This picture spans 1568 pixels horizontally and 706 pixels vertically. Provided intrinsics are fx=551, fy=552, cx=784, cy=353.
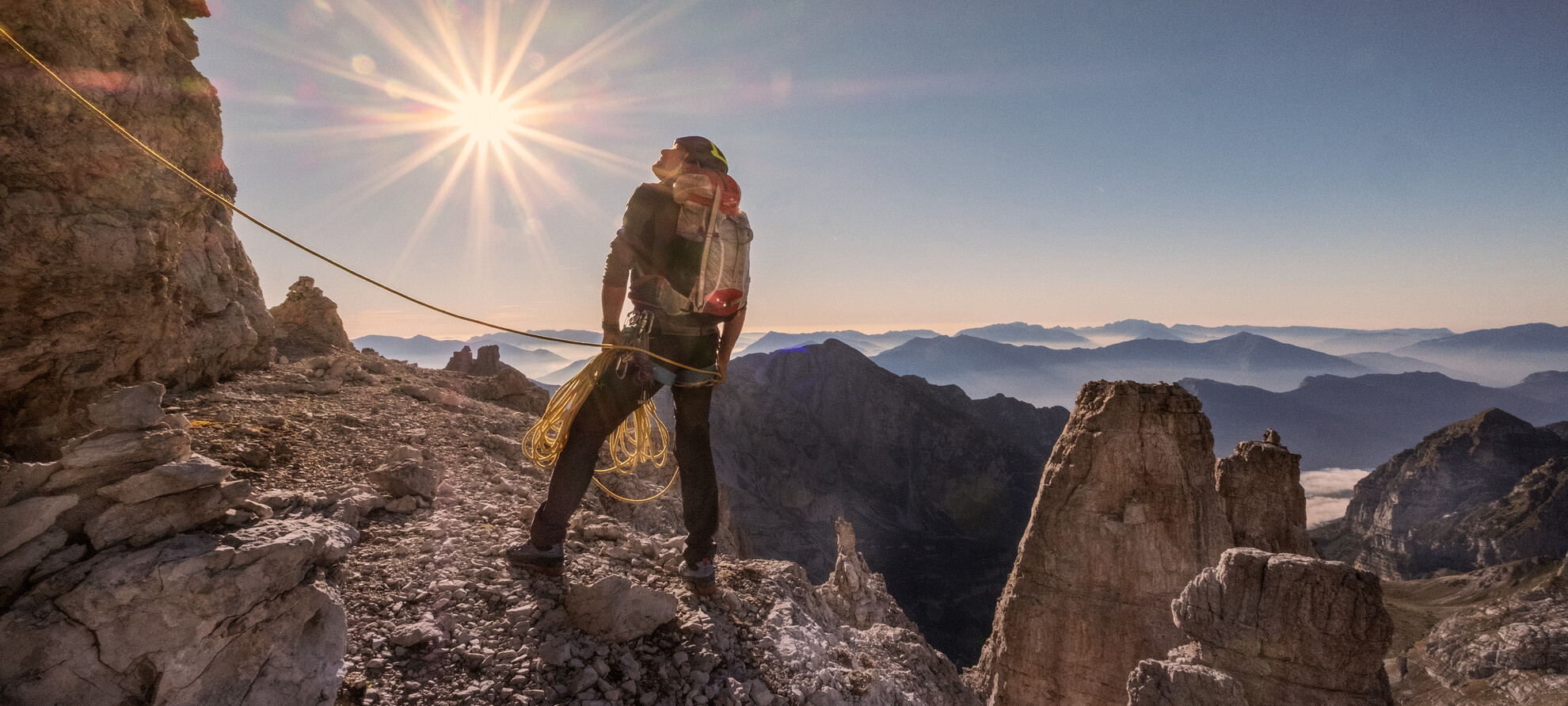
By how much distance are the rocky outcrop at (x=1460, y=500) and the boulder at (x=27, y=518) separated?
86348 mm

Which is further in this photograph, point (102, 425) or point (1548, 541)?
point (1548, 541)

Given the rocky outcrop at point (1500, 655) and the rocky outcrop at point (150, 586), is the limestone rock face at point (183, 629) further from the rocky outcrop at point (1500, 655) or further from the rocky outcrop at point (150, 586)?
the rocky outcrop at point (1500, 655)

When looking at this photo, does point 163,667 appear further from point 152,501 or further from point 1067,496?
point 1067,496

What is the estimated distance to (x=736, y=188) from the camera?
3.39m

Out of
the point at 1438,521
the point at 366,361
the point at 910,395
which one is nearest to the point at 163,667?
the point at 366,361

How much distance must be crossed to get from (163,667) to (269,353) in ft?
24.2

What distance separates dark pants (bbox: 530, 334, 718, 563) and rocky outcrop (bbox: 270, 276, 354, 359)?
11150 mm

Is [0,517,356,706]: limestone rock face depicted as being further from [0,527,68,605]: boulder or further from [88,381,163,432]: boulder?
[88,381,163,432]: boulder

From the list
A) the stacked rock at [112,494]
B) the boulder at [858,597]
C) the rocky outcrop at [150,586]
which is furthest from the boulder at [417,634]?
the boulder at [858,597]

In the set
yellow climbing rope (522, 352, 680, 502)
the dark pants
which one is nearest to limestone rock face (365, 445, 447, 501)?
yellow climbing rope (522, 352, 680, 502)

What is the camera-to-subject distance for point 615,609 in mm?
2814

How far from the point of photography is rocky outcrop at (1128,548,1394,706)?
4781 millimetres

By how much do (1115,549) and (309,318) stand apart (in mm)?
17509

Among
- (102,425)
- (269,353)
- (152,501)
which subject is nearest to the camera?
(152,501)
